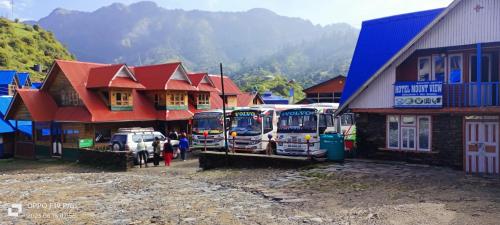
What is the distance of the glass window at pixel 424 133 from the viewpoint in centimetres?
1944

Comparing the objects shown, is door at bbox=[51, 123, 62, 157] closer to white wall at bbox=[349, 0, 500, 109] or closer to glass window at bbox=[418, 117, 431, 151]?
white wall at bbox=[349, 0, 500, 109]

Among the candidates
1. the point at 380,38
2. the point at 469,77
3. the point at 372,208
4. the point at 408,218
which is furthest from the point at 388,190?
the point at 380,38

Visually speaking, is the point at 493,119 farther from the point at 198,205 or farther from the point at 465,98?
the point at 198,205

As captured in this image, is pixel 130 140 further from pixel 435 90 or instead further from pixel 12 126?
pixel 435 90

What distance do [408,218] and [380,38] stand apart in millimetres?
13324

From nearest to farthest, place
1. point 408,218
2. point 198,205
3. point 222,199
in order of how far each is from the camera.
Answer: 1. point 408,218
2. point 198,205
3. point 222,199

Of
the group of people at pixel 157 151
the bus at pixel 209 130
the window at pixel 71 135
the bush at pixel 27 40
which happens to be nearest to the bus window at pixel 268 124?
the bus at pixel 209 130

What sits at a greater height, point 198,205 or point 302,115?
point 302,115

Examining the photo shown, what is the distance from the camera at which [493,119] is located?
17766 mm

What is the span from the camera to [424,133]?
771 inches

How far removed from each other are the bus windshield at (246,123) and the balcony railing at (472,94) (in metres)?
11.1

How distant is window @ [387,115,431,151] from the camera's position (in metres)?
19.5

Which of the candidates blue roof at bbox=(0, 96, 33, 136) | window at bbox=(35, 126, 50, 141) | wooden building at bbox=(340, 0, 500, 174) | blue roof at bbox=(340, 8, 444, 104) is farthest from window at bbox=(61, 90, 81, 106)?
wooden building at bbox=(340, 0, 500, 174)

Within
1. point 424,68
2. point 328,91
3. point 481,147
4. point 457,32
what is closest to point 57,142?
Answer: point 328,91
